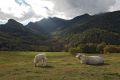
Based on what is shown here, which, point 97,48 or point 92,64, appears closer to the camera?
point 92,64

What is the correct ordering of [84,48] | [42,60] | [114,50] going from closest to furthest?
[42,60]
[114,50]
[84,48]

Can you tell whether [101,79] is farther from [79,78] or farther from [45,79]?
[45,79]

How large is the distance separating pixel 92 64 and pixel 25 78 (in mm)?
18225

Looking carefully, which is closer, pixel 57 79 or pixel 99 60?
pixel 57 79

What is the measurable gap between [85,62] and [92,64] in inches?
51.2

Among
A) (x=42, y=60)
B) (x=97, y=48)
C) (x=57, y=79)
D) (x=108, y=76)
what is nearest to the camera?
(x=57, y=79)

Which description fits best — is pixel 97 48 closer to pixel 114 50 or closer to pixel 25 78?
pixel 114 50

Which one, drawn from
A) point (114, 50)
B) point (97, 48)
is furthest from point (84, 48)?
point (114, 50)

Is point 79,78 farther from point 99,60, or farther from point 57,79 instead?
point 99,60

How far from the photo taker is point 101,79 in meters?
26.6

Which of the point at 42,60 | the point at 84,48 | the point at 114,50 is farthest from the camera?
the point at 84,48

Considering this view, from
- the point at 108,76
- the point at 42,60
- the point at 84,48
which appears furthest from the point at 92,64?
the point at 84,48

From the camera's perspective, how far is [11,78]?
27531mm

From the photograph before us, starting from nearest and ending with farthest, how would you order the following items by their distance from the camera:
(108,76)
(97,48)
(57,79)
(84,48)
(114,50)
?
(57,79)
(108,76)
(114,50)
(97,48)
(84,48)
